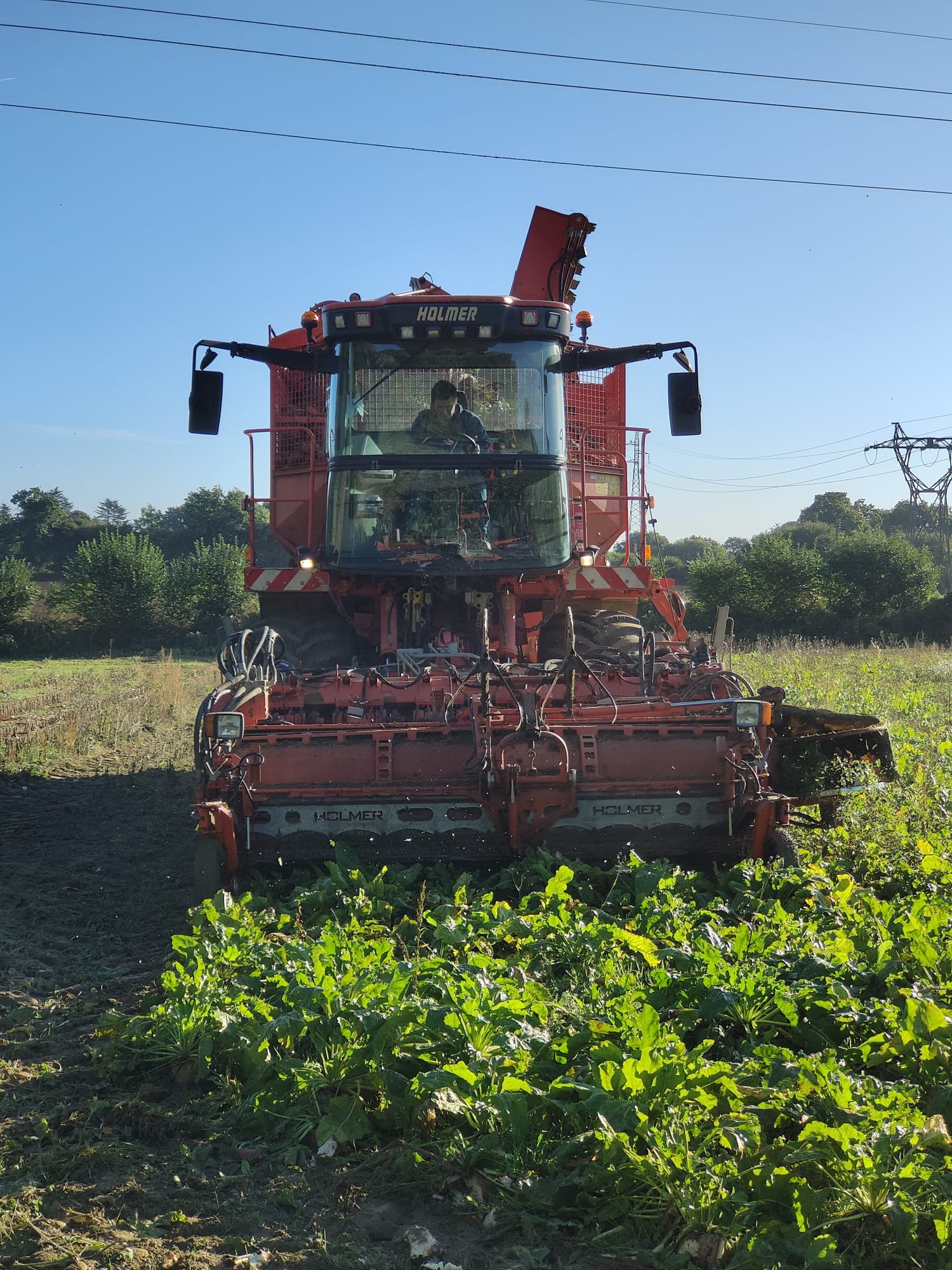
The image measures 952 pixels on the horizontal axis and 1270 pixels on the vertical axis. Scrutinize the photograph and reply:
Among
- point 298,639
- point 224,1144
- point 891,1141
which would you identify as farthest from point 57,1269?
point 298,639

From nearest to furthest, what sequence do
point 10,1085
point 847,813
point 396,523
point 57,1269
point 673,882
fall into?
point 57,1269
point 10,1085
point 673,882
point 847,813
point 396,523

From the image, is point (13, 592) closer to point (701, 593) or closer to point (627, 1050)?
point (701, 593)

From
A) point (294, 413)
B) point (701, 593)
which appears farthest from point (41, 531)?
point (294, 413)

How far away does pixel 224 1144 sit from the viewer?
341 cm

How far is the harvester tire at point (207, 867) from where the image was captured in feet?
17.6

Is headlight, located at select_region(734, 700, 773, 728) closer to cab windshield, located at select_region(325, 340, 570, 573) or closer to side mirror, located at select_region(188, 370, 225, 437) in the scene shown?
cab windshield, located at select_region(325, 340, 570, 573)

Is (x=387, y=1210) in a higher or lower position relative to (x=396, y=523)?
lower

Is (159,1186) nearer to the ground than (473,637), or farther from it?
nearer to the ground

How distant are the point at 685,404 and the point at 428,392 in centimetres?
172

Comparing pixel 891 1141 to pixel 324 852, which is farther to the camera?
pixel 324 852

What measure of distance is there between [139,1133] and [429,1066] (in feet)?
3.17

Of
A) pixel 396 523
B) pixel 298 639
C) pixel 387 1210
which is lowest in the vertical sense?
pixel 387 1210

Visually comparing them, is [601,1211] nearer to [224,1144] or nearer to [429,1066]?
[429,1066]

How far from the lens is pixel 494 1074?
11.0 feet
